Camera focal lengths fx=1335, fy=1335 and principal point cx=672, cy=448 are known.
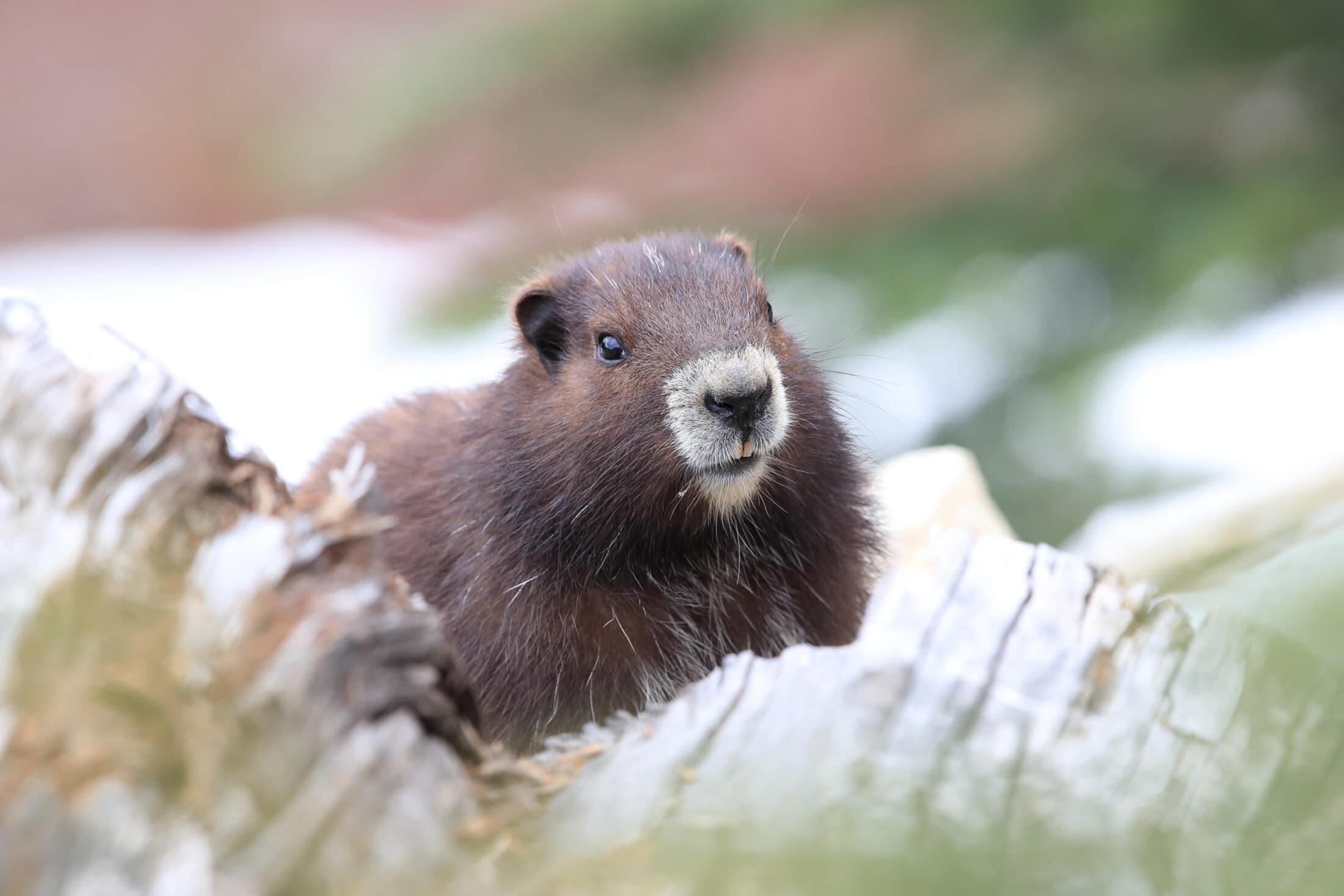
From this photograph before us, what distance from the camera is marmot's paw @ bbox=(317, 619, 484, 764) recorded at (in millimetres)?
2135

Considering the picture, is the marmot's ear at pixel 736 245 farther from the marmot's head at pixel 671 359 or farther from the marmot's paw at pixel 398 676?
the marmot's paw at pixel 398 676

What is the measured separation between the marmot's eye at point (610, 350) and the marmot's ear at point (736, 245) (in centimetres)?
60

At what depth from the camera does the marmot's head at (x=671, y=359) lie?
3.72 meters

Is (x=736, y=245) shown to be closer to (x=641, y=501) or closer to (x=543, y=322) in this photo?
(x=543, y=322)

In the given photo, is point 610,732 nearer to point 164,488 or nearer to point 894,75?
point 164,488

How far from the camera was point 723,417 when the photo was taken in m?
3.70

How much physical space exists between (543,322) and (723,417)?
842 millimetres

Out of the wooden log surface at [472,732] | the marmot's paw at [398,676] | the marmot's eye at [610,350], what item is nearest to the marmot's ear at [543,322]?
the marmot's eye at [610,350]

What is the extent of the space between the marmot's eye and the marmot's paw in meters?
1.81

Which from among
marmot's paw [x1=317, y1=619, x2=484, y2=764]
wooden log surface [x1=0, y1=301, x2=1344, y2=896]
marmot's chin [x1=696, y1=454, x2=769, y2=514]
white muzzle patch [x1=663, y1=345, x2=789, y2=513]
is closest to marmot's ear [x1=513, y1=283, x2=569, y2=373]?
white muzzle patch [x1=663, y1=345, x2=789, y2=513]

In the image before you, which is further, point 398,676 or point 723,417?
point 723,417

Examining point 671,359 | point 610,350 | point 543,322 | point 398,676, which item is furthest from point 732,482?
point 398,676

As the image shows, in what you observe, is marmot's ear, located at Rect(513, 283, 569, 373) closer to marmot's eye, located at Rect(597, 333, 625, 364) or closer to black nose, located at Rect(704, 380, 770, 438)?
marmot's eye, located at Rect(597, 333, 625, 364)

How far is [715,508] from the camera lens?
392 cm
